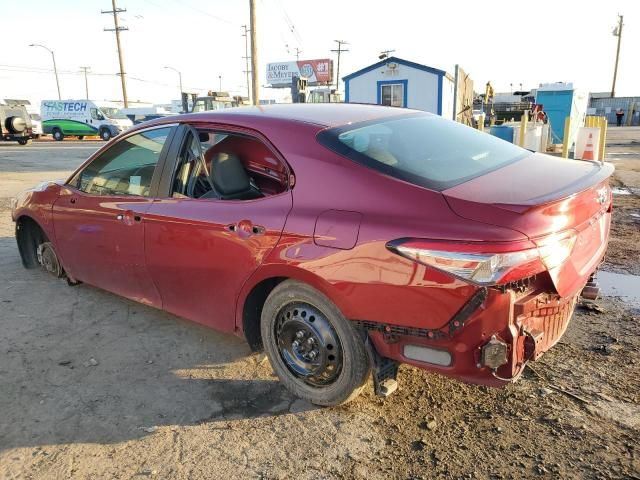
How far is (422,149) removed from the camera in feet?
9.60

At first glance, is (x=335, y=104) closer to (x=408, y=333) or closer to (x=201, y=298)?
(x=201, y=298)

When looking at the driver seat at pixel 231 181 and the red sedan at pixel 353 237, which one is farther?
the driver seat at pixel 231 181

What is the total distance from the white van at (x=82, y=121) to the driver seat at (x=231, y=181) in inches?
1276

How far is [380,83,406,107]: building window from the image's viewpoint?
21.6m

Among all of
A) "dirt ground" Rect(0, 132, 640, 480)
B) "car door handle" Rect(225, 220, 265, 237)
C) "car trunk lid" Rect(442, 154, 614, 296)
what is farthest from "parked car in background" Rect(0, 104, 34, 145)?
"car trunk lid" Rect(442, 154, 614, 296)

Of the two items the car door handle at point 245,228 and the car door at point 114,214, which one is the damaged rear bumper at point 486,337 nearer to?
the car door handle at point 245,228

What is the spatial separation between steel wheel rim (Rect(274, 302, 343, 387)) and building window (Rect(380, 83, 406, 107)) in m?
20.0

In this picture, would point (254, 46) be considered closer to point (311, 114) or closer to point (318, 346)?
point (311, 114)

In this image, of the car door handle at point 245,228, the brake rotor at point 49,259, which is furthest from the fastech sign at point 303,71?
the car door handle at point 245,228

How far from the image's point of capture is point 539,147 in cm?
1566

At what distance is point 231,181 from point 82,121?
113 ft

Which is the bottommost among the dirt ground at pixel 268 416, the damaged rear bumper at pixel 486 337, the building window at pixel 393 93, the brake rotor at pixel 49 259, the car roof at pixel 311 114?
the dirt ground at pixel 268 416

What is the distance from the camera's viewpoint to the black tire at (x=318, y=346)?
261 centimetres

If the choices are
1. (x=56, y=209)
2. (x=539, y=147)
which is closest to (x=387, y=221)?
(x=56, y=209)
